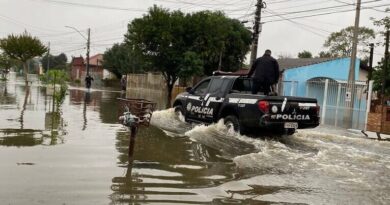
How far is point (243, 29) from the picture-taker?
44.8 meters

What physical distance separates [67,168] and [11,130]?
4383mm

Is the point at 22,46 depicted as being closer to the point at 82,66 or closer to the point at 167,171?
the point at 167,171

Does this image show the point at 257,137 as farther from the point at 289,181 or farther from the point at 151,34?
the point at 151,34

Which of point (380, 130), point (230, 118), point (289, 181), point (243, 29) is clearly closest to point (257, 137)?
point (230, 118)

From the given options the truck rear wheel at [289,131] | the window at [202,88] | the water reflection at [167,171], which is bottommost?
the water reflection at [167,171]

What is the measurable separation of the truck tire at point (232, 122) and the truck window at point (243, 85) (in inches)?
39.8

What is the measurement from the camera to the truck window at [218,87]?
41.0ft

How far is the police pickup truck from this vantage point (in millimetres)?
10703

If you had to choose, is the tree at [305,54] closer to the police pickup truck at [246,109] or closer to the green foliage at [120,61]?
the green foliage at [120,61]

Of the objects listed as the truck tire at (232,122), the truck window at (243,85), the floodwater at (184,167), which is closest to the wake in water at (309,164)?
the floodwater at (184,167)

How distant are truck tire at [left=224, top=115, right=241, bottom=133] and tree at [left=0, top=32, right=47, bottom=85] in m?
33.9

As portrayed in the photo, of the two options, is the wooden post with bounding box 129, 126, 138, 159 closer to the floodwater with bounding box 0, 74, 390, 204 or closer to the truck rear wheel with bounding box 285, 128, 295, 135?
the floodwater with bounding box 0, 74, 390, 204

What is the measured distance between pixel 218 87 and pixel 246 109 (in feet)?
6.27

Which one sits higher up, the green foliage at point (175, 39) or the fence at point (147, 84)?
the green foliage at point (175, 39)
